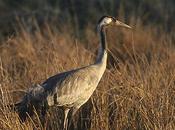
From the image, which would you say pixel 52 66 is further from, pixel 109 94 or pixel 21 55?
pixel 21 55

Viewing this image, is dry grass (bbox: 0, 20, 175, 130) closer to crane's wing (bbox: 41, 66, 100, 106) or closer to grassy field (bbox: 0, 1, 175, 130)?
grassy field (bbox: 0, 1, 175, 130)

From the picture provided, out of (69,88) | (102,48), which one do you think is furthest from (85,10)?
(69,88)

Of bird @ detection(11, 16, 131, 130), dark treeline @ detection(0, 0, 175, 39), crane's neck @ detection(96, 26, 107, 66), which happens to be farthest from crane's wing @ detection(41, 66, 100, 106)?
dark treeline @ detection(0, 0, 175, 39)

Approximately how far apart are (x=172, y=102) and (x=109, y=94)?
66cm

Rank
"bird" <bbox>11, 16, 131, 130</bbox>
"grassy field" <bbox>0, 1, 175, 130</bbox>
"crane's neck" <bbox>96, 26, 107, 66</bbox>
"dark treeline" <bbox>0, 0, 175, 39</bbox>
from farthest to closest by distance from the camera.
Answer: "dark treeline" <bbox>0, 0, 175, 39</bbox> < "crane's neck" <bbox>96, 26, 107, 66</bbox> < "bird" <bbox>11, 16, 131, 130</bbox> < "grassy field" <bbox>0, 1, 175, 130</bbox>

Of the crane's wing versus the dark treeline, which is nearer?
the crane's wing

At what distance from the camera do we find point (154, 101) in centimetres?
734

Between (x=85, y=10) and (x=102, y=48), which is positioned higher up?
(x=102, y=48)

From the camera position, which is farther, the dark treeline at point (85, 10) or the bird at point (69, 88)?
the dark treeline at point (85, 10)

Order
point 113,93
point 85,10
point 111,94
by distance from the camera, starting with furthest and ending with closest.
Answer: point 85,10 < point 113,93 < point 111,94

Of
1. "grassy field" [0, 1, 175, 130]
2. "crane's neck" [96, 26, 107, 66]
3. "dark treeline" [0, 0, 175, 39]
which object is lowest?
"dark treeline" [0, 0, 175, 39]

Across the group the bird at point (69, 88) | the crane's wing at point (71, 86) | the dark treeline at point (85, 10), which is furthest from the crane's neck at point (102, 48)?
the dark treeline at point (85, 10)

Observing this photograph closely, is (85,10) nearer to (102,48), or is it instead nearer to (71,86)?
(102,48)

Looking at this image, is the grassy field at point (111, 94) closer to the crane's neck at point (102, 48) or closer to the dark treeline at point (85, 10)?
the crane's neck at point (102, 48)
